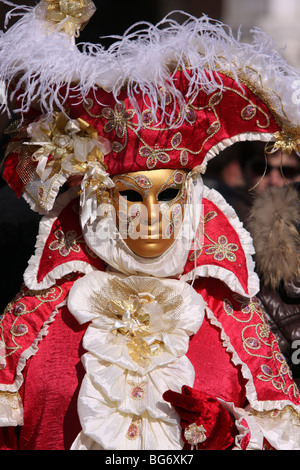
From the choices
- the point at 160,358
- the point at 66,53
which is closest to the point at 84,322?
the point at 160,358

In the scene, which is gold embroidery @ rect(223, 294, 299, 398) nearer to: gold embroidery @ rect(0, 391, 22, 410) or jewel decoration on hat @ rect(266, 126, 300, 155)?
jewel decoration on hat @ rect(266, 126, 300, 155)

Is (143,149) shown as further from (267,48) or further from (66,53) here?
(267,48)

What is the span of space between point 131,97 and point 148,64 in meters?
0.08

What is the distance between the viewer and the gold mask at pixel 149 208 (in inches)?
62.2

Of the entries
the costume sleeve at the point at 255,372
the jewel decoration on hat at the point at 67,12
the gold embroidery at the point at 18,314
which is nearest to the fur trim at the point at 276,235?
the costume sleeve at the point at 255,372

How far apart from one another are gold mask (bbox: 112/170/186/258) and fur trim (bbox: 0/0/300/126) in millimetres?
179

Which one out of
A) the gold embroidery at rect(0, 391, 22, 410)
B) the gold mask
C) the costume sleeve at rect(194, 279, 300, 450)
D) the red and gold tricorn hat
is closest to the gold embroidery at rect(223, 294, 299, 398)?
the costume sleeve at rect(194, 279, 300, 450)

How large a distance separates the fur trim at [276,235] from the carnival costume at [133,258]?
0.69ft

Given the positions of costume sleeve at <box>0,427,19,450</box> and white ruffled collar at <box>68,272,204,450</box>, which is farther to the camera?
costume sleeve at <box>0,427,19,450</box>

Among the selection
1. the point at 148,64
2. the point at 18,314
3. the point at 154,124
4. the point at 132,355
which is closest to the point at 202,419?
the point at 132,355

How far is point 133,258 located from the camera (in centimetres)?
165

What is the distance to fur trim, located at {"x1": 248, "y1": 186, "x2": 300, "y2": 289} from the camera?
1.94m

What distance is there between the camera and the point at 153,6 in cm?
220

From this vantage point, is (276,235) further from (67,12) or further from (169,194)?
(67,12)
